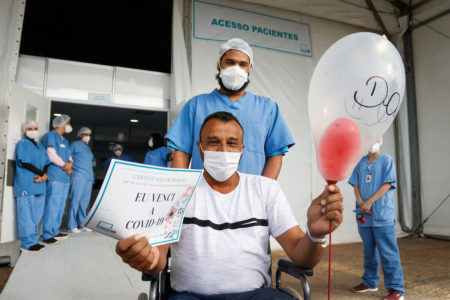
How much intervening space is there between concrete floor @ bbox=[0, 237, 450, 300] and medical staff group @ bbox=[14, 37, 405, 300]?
0.65 ft

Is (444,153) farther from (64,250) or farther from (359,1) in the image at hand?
(64,250)

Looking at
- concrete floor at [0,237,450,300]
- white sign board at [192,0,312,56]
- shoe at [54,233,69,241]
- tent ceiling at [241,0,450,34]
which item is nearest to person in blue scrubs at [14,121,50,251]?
concrete floor at [0,237,450,300]

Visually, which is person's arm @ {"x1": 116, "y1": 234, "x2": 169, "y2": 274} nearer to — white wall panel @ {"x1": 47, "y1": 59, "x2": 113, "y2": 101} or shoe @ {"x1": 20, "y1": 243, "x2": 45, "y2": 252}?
shoe @ {"x1": 20, "y1": 243, "x2": 45, "y2": 252}

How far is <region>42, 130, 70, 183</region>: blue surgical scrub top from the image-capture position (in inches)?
138

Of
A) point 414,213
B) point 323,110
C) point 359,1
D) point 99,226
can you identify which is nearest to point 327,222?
point 323,110

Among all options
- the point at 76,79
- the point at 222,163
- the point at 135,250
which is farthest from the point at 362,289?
the point at 76,79

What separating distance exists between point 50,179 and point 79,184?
0.64 meters

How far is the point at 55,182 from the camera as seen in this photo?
3.50m

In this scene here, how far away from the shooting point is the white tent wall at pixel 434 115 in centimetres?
466

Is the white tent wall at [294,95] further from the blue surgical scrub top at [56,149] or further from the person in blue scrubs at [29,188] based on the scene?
the person in blue scrubs at [29,188]

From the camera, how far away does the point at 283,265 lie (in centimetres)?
101

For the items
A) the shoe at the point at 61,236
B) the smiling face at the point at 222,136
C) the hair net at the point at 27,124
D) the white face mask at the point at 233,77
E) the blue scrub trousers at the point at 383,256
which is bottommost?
the shoe at the point at 61,236

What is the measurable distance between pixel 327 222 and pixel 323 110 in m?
0.29

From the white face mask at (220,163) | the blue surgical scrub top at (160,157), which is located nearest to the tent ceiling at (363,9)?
the blue surgical scrub top at (160,157)
